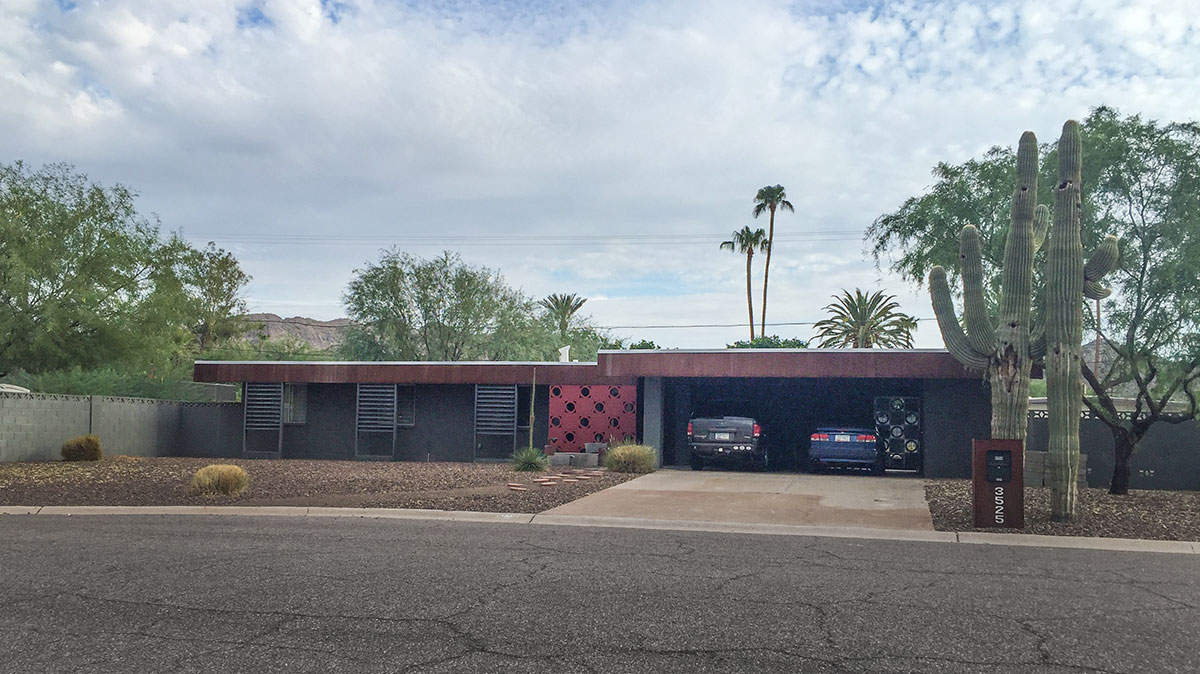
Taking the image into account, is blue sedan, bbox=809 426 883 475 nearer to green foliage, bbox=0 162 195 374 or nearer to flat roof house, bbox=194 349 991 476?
flat roof house, bbox=194 349 991 476

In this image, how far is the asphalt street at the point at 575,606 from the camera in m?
Result: 5.75

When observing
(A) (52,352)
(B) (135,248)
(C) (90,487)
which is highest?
(B) (135,248)

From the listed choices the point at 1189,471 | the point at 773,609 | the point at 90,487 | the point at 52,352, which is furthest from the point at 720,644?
the point at 52,352

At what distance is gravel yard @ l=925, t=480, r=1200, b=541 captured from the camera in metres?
12.1

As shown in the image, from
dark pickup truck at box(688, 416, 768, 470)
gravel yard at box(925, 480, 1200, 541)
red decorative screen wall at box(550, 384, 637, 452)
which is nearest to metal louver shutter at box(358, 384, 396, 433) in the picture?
red decorative screen wall at box(550, 384, 637, 452)

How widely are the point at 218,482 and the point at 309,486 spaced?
187cm

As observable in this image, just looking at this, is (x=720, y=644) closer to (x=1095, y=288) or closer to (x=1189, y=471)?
(x=1095, y=288)

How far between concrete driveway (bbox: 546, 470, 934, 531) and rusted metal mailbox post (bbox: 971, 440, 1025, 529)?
2.48 feet

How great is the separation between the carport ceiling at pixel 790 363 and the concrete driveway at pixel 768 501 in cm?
238

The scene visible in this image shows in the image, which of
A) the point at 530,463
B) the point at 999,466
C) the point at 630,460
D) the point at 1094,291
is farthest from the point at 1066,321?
the point at 530,463

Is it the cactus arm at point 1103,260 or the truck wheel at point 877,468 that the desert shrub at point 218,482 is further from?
the truck wheel at point 877,468

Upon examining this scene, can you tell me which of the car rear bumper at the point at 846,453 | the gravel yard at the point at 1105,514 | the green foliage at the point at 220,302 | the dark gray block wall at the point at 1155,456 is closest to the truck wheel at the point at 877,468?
the car rear bumper at the point at 846,453

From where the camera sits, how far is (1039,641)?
6203 mm

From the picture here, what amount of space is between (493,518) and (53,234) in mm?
15290
